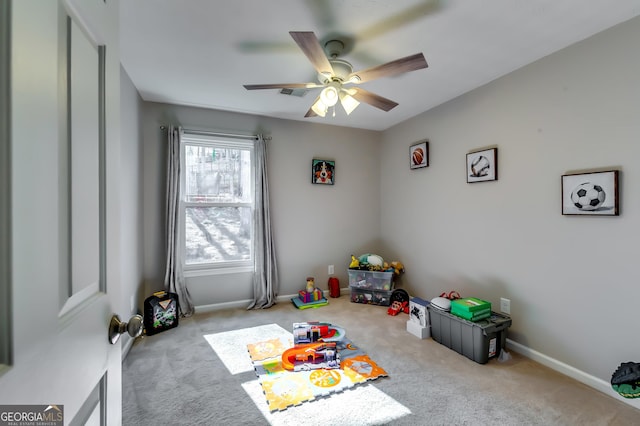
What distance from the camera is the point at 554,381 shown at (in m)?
1.98

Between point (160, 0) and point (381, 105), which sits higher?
point (160, 0)

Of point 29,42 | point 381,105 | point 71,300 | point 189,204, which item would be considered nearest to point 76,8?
point 29,42

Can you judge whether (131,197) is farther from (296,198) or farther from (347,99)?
(347,99)

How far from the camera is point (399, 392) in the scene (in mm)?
1864

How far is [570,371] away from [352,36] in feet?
9.40

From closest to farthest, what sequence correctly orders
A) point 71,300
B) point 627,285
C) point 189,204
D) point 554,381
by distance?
1. point 71,300
2. point 627,285
3. point 554,381
4. point 189,204

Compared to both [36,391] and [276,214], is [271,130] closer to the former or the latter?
[276,214]

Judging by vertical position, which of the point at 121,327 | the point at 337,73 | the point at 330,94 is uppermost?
the point at 337,73

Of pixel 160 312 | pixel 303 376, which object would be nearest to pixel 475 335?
pixel 303 376

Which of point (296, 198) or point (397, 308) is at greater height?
point (296, 198)

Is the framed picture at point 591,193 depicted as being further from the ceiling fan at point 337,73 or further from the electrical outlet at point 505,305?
the ceiling fan at point 337,73

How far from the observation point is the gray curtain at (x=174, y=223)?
3.06 m

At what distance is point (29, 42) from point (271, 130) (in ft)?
10.6

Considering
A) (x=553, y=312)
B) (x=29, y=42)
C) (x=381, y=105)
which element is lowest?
(x=553, y=312)
